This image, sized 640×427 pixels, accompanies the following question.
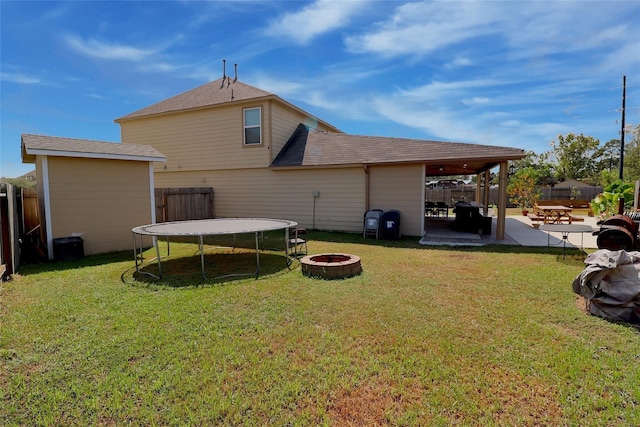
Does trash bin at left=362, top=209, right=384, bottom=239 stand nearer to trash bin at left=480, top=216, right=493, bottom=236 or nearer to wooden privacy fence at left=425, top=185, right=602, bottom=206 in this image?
trash bin at left=480, top=216, right=493, bottom=236

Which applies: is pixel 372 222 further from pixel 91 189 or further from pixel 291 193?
pixel 91 189

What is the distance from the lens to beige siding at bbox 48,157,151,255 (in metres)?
6.92

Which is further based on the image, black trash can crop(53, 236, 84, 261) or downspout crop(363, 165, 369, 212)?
downspout crop(363, 165, 369, 212)

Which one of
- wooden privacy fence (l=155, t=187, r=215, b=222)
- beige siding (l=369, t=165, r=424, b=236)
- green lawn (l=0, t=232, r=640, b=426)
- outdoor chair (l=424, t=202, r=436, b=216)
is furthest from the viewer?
outdoor chair (l=424, t=202, r=436, b=216)

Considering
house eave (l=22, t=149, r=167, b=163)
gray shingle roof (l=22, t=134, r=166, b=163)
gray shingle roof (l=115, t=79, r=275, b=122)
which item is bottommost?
house eave (l=22, t=149, r=167, b=163)

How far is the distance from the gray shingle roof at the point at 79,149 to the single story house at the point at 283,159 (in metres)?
4.20

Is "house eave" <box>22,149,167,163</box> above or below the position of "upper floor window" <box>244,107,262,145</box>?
below

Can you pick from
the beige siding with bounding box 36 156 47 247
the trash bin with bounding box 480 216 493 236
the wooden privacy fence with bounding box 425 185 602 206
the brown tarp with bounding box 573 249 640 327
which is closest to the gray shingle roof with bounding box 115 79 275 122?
the beige siding with bounding box 36 156 47 247

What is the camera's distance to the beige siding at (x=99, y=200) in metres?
6.92

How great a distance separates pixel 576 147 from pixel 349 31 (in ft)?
125

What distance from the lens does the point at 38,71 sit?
1199 cm

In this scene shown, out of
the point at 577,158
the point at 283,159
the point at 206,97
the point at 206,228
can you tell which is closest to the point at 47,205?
Result: the point at 206,228

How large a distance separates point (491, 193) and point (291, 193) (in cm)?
2070

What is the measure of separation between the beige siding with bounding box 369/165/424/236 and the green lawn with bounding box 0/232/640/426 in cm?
488
